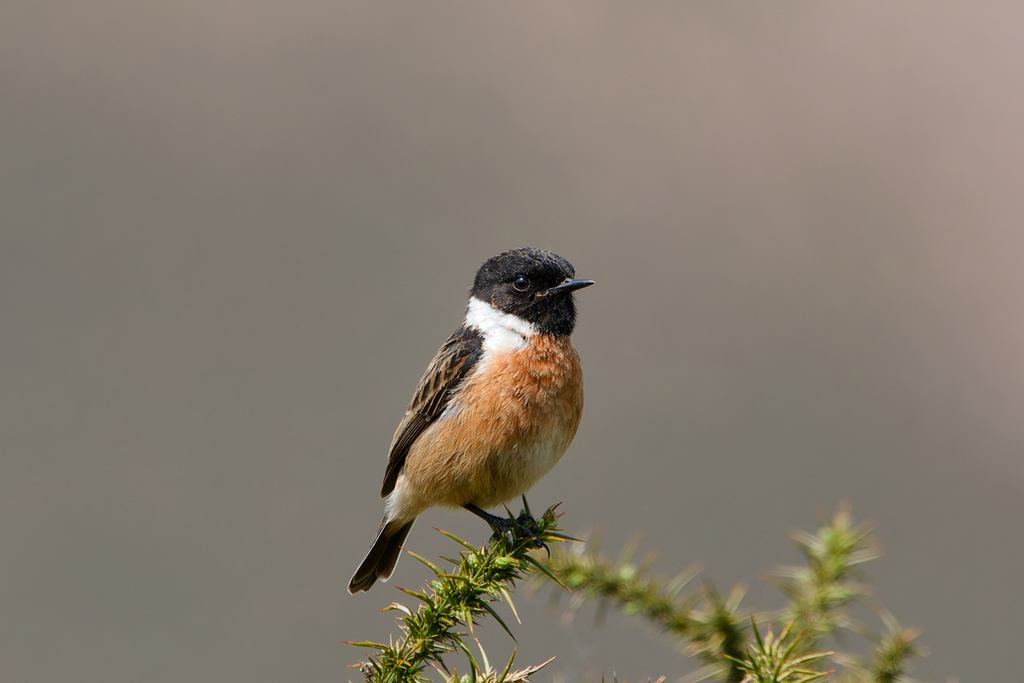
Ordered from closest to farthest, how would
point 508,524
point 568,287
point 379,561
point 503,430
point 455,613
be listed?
1. point 455,613
2. point 508,524
3. point 503,430
4. point 568,287
5. point 379,561

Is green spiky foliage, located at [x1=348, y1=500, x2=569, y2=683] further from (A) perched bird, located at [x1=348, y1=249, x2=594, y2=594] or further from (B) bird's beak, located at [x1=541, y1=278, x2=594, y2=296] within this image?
(B) bird's beak, located at [x1=541, y1=278, x2=594, y2=296]

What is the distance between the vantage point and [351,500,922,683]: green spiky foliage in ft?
7.14

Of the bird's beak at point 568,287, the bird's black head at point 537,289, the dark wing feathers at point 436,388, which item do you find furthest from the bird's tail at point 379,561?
the bird's beak at point 568,287

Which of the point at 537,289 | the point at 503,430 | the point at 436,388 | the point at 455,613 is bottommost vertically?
the point at 455,613

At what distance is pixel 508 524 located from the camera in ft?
11.3

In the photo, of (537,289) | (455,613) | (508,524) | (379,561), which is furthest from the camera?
(379,561)

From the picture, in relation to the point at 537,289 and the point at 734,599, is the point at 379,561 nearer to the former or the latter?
the point at 537,289

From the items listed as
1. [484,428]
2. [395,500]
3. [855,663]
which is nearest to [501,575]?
[855,663]

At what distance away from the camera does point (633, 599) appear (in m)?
2.60

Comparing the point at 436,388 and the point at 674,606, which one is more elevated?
the point at 436,388

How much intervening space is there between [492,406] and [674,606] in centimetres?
140

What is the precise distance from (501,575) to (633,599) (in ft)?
1.55

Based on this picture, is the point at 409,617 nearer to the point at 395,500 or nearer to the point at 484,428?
the point at 484,428

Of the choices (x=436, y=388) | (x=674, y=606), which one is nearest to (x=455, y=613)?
(x=674, y=606)
